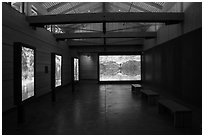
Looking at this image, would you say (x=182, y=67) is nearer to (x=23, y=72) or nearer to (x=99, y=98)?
(x=99, y=98)

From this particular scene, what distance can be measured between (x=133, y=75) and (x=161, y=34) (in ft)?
20.1

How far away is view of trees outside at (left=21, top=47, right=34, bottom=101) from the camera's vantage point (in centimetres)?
474

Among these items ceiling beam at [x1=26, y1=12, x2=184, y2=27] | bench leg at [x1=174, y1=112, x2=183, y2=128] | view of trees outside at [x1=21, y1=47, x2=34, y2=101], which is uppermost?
ceiling beam at [x1=26, y1=12, x2=184, y2=27]

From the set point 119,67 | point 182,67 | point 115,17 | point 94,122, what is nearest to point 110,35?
point 115,17

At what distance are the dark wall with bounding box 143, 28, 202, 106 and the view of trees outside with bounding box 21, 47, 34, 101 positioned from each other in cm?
529

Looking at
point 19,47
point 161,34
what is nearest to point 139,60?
point 161,34

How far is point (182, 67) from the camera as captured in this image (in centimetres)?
725

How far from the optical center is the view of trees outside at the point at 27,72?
4.74 metres

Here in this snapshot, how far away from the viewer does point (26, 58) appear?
4.91 metres

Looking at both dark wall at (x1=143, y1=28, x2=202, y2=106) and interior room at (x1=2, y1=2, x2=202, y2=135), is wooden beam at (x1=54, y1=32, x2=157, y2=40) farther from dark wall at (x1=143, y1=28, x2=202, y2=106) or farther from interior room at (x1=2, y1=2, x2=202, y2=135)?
dark wall at (x1=143, y1=28, x2=202, y2=106)

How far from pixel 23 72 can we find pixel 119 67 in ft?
38.1

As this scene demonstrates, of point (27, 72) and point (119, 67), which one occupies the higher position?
point (119, 67)

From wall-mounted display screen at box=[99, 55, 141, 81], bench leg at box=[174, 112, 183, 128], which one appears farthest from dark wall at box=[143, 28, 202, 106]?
wall-mounted display screen at box=[99, 55, 141, 81]

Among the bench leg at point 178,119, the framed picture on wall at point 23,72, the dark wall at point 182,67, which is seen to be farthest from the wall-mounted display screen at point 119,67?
the bench leg at point 178,119
